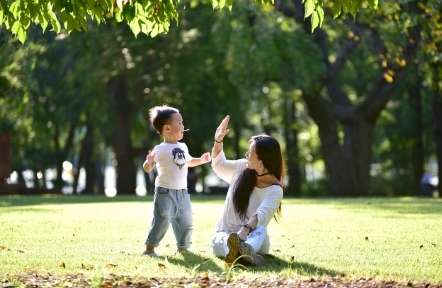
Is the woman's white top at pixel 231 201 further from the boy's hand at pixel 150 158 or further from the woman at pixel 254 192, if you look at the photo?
the boy's hand at pixel 150 158

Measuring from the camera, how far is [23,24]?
831cm

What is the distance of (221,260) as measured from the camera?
8.07 metres

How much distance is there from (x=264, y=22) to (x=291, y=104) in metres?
16.4

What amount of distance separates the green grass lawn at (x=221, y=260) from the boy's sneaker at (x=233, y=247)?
0.13 metres

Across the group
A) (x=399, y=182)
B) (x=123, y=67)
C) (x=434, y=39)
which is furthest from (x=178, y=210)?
(x=399, y=182)

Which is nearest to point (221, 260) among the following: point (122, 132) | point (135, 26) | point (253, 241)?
point (253, 241)

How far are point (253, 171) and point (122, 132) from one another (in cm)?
2480

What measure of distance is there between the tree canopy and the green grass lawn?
7.45 ft

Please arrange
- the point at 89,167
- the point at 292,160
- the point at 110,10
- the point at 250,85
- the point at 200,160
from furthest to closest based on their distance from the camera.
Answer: the point at 89,167 → the point at 292,160 → the point at 250,85 → the point at 200,160 → the point at 110,10

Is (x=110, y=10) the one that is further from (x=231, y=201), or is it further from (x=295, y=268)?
(x=295, y=268)

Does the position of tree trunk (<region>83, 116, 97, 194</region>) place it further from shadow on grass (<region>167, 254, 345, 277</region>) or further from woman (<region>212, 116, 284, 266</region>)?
shadow on grass (<region>167, 254, 345, 277</region>)

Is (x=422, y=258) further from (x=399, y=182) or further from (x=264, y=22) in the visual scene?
(x=399, y=182)

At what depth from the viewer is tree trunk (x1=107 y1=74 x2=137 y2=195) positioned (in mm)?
32219

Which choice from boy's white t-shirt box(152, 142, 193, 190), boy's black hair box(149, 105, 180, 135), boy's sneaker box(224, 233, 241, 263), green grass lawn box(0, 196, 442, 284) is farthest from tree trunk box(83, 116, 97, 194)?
boy's sneaker box(224, 233, 241, 263)
